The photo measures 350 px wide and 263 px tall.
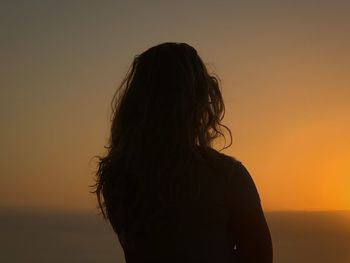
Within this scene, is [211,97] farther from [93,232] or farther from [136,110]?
[93,232]

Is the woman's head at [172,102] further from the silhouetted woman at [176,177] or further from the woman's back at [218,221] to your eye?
the woman's back at [218,221]

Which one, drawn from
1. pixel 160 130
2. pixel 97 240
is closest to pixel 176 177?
pixel 160 130

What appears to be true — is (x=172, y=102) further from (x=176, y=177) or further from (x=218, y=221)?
(x=218, y=221)

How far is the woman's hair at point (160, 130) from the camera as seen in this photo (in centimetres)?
170

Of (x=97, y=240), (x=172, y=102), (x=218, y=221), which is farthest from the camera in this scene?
(x=97, y=240)

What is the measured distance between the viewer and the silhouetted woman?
64.1 inches

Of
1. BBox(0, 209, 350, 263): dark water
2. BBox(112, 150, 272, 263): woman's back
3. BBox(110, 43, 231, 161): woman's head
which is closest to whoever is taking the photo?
BBox(112, 150, 272, 263): woman's back

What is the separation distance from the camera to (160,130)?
68.7 inches

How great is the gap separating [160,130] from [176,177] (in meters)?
0.16

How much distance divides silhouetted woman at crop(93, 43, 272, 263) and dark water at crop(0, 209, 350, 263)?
3144 centimetres

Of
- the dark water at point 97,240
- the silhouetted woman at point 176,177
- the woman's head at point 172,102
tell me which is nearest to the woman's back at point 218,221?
the silhouetted woman at point 176,177

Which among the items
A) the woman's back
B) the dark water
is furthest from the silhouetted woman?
the dark water

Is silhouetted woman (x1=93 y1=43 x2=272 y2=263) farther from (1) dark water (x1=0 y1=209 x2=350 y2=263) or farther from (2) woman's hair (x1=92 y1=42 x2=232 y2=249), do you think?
(1) dark water (x1=0 y1=209 x2=350 y2=263)

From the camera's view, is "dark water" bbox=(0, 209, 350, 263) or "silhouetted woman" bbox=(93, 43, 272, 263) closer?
"silhouetted woman" bbox=(93, 43, 272, 263)
